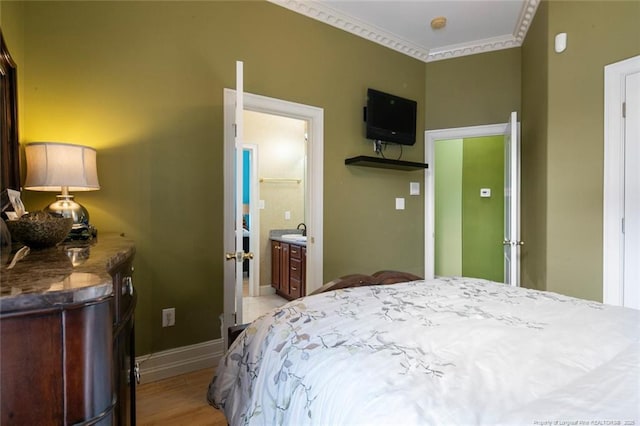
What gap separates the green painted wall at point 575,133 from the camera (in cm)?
223

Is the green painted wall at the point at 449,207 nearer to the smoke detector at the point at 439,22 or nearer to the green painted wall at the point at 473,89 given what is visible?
the green painted wall at the point at 473,89

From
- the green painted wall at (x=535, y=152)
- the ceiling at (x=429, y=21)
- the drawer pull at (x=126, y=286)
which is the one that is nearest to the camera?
the drawer pull at (x=126, y=286)

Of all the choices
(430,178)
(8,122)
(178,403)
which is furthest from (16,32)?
(430,178)

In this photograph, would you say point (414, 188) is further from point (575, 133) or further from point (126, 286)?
point (126, 286)

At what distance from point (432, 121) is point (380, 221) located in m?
1.29

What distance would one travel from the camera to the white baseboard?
2.18m

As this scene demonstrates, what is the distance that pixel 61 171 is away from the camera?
1.58 m

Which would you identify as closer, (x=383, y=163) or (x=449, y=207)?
(x=383, y=163)

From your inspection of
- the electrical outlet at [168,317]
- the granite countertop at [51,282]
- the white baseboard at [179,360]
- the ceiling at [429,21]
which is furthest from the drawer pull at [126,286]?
the ceiling at [429,21]

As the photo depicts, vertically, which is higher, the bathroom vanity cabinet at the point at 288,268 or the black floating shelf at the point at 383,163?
the black floating shelf at the point at 383,163

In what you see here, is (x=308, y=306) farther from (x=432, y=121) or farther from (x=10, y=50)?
(x=432, y=121)

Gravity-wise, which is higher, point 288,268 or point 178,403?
point 288,268

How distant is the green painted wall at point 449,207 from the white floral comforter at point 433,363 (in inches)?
133

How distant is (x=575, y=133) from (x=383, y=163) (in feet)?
4.83
